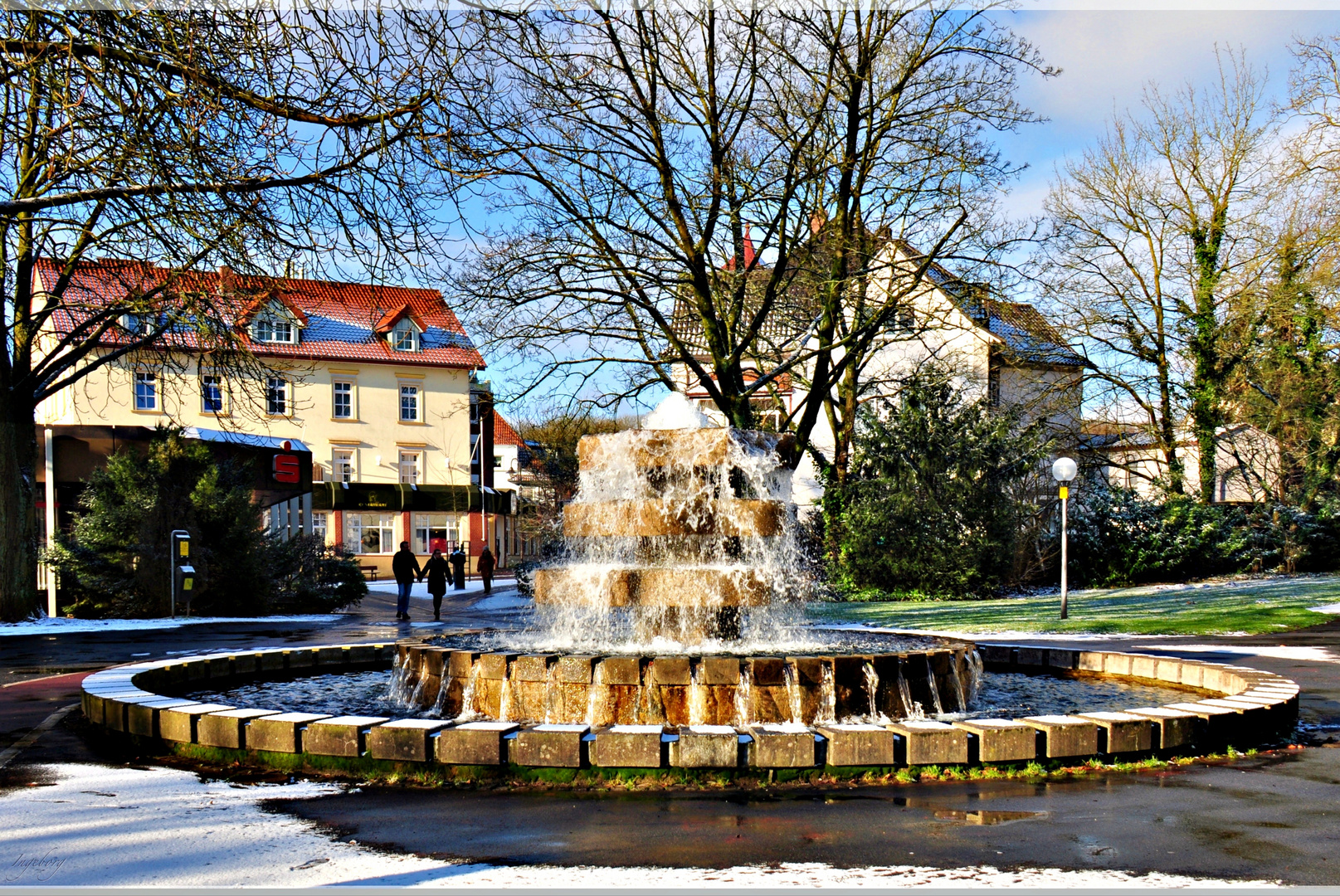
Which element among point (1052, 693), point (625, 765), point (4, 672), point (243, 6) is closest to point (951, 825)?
point (625, 765)

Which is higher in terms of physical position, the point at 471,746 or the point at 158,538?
the point at 158,538

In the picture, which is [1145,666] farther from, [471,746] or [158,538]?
[158,538]

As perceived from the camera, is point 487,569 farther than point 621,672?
Yes

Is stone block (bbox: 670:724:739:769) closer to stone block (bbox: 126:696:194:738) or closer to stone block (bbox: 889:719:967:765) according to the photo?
stone block (bbox: 889:719:967:765)

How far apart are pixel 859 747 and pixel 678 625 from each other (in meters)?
3.71

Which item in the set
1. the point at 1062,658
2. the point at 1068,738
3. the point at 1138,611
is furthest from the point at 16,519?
the point at 1138,611

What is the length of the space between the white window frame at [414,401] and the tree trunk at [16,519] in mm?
34601

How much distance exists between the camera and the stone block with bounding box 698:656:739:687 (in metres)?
8.20

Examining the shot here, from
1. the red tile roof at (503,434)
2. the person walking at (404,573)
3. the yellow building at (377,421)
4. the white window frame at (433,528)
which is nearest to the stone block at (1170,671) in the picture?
the person walking at (404,573)

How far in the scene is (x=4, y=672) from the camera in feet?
43.7

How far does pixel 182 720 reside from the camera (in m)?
7.75

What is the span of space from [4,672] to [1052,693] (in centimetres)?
1225

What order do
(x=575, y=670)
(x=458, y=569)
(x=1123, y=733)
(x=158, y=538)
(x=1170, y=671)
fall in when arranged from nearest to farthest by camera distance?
1. (x=1123, y=733)
2. (x=575, y=670)
3. (x=1170, y=671)
4. (x=158, y=538)
5. (x=458, y=569)

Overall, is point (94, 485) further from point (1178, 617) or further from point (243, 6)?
point (1178, 617)
